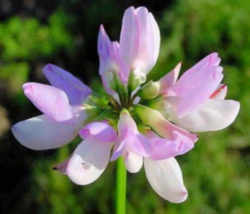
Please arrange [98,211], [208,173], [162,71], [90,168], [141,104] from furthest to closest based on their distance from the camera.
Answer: [162,71] → [208,173] → [98,211] → [141,104] → [90,168]

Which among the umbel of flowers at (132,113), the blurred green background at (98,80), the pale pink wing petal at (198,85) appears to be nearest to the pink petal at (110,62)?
the umbel of flowers at (132,113)

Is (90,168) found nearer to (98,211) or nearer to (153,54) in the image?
(153,54)

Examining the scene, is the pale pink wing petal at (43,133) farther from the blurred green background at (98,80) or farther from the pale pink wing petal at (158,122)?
the blurred green background at (98,80)

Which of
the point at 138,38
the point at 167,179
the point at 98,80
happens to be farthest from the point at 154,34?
the point at 98,80

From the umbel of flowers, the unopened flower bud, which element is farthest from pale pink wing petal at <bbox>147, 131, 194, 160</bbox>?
the unopened flower bud

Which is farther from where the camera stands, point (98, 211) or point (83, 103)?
point (98, 211)

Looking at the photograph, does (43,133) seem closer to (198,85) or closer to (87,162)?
(87,162)

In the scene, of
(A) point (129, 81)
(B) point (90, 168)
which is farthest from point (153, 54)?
(B) point (90, 168)

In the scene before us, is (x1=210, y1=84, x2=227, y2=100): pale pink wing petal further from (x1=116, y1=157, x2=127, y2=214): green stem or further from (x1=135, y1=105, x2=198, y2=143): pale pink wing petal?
(x1=116, y1=157, x2=127, y2=214): green stem
